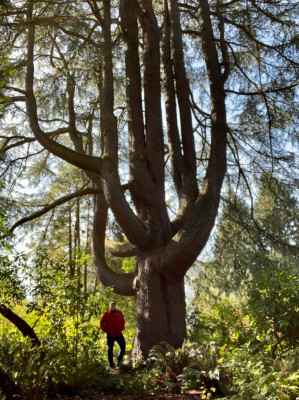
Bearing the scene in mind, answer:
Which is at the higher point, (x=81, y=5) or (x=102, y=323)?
(x=81, y=5)

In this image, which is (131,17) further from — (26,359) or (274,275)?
(26,359)

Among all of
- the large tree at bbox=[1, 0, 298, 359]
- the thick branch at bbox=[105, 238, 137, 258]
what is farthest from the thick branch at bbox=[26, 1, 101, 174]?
the thick branch at bbox=[105, 238, 137, 258]

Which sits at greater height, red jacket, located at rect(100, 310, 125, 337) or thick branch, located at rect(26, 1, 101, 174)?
thick branch, located at rect(26, 1, 101, 174)

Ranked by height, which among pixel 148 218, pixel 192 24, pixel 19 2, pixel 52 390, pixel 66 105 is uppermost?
pixel 192 24

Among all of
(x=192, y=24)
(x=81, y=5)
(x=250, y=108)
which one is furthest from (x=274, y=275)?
(x=192, y=24)

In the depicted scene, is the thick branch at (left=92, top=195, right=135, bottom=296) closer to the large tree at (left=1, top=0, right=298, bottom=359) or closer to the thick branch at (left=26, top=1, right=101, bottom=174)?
the large tree at (left=1, top=0, right=298, bottom=359)

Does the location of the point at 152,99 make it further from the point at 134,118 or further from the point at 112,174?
the point at 112,174

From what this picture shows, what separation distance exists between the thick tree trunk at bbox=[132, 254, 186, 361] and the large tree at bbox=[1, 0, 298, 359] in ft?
0.05

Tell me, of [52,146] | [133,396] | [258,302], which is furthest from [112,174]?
[133,396]

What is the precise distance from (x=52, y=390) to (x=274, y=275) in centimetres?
286

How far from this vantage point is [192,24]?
9211 mm

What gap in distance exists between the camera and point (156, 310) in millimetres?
5957

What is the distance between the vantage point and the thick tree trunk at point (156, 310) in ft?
19.3

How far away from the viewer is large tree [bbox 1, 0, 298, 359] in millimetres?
6066
